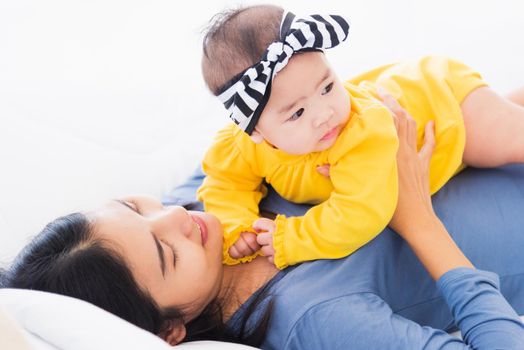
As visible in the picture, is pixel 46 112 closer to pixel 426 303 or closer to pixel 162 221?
pixel 162 221

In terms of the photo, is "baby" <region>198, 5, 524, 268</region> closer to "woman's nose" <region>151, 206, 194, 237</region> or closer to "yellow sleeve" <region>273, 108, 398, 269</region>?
"yellow sleeve" <region>273, 108, 398, 269</region>

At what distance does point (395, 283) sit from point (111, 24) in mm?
1119

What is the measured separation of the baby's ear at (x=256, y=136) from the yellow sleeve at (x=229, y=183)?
4.7 inches

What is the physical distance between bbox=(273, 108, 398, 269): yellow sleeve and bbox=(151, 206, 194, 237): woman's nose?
0.18m

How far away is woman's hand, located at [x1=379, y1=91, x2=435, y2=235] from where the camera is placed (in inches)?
43.6

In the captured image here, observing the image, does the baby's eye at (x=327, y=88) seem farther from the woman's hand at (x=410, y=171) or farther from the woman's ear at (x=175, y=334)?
the woman's ear at (x=175, y=334)

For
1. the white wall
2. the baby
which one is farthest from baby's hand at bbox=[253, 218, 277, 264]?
the white wall

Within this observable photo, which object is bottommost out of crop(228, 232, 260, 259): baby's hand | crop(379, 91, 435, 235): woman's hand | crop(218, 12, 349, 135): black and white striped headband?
crop(228, 232, 260, 259): baby's hand

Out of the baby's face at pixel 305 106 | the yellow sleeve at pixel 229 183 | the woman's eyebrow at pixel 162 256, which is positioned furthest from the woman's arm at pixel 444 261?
the woman's eyebrow at pixel 162 256

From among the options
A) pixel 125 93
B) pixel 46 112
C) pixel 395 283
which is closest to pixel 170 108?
pixel 125 93

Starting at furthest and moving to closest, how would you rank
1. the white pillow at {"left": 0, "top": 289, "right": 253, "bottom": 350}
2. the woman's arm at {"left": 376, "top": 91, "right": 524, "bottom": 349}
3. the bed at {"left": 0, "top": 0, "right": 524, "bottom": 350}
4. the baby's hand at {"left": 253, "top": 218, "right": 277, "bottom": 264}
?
1. the bed at {"left": 0, "top": 0, "right": 524, "bottom": 350}
2. the baby's hand at {"left": 253, "top": 218, "right": 277, "bottom": 264}
3. the woman's arm at {"left": 376, "top": 91, "right": 524, "bottom": 349}
4. the white pillow at {"left": 0, "top": 289, "right": 253, "bottom": 350}

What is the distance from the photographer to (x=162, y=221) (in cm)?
105

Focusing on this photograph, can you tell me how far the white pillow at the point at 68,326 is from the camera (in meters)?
0.73

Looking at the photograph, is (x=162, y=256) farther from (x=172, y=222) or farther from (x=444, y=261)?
(x=444, y=261)
